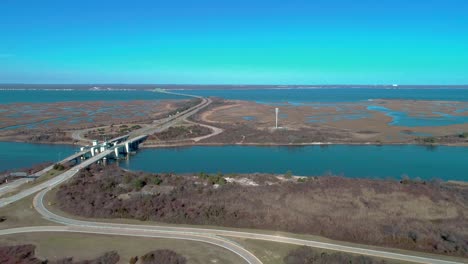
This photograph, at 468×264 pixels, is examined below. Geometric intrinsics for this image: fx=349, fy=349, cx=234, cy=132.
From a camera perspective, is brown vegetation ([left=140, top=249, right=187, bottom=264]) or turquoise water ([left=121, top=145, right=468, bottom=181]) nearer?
brown vegetation ([left=140, top=249, right=187, bottom=264])

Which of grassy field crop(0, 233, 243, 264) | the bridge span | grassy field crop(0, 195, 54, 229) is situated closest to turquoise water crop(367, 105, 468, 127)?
the bridge span

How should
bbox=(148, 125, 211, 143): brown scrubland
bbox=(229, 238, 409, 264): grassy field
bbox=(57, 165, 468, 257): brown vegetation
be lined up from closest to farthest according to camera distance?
bbox=(229, 238, 409, 264): grassy field < bbox=(57, 165, 468, 257): brown vegetation < bbox=(148, 125, 211, 143): brown scrubland

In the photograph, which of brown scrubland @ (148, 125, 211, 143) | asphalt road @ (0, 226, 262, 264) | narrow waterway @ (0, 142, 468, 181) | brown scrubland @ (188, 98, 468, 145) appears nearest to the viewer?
asphalt road @ (0, 226, 262, 264)

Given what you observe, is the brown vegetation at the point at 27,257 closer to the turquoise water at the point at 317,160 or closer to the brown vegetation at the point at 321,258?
the brown vegetation at the point at 321,258

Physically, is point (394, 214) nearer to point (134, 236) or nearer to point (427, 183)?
point (427, 183)

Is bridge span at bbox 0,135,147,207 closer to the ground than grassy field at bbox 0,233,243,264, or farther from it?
farther from it

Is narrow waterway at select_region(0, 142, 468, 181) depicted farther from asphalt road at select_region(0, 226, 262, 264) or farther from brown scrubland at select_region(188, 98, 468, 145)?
asphalt road at select_region(0, 226, 262, 264)

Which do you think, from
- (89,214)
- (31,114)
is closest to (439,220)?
(89,214)

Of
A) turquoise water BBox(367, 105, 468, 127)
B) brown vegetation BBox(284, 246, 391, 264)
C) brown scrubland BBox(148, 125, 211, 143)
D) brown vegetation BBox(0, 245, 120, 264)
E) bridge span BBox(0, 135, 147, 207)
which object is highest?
turquoise water BBox(367, 105, 468, 127)
